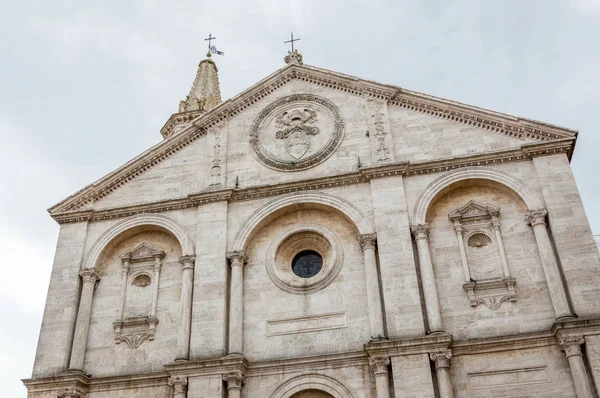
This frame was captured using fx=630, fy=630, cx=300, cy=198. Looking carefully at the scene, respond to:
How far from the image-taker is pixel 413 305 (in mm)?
15781

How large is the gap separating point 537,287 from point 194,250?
934cm

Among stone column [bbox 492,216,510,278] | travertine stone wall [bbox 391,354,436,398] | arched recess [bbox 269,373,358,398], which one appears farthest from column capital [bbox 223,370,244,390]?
stone column [bbox 492,216,510,278]

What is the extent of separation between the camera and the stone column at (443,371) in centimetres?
1447

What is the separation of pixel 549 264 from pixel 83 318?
41.6 ft

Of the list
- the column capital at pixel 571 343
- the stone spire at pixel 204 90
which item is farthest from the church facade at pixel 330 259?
the stone spire at pixel 204 90

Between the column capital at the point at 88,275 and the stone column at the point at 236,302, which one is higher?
the column capital at the point at 88,275

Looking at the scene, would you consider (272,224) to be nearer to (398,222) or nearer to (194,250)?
(194,250)

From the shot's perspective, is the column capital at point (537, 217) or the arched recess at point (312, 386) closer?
the arched recess at point (312, 386)

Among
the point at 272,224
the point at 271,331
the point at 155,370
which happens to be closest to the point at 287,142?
the point at 272,224

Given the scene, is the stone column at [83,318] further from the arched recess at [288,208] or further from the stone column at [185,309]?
the arched recess at [288,208]

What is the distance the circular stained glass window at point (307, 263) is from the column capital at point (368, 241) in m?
1.55

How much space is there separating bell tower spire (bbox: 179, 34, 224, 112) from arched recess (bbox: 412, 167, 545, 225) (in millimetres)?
20214

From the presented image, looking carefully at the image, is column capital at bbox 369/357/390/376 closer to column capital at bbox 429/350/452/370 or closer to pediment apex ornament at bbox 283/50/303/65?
column capital at bbox 429/350/452/370

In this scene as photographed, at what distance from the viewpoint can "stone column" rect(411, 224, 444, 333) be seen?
1551cm
